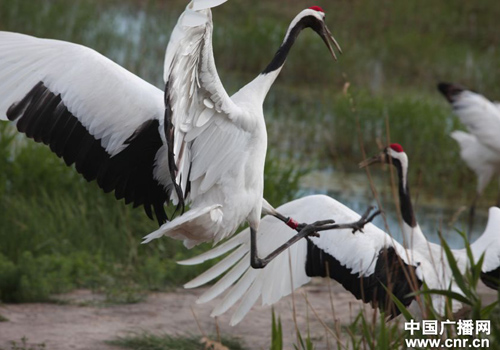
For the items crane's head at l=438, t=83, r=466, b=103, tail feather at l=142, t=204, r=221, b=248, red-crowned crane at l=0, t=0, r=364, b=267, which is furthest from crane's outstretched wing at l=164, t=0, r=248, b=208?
crane's head at l=438, t=83, r=466, b=103

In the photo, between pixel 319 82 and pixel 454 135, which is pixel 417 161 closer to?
pixel 454 135

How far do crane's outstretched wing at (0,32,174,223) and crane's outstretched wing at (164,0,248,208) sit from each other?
0.83 feet

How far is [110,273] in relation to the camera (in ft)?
19.8

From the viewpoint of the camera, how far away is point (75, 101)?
4.20 m

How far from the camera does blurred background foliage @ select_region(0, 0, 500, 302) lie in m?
6.12

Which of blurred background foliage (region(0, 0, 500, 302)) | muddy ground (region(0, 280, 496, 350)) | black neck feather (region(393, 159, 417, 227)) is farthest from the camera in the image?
blurred background foliage (region(0, 0, 500, 302))

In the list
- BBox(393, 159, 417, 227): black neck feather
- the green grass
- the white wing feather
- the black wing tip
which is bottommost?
the green grass

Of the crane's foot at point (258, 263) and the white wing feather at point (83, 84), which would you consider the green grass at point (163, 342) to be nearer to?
the crane's foot at point (258, 263)

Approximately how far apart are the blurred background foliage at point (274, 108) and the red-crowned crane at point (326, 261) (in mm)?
611

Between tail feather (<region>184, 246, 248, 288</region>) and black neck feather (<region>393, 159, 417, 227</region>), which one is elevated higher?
black neck feather (<region>393, 159, 417, 227</region>)

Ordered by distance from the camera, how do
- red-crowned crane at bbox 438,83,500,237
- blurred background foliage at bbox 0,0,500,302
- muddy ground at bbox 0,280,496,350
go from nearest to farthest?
muddy ground at bbox 0,280,496,350
blurred background foliage at bbox 0,0,500,302
red-crowned crane at bbox 438,83,500,237

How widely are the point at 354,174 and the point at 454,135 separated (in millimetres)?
1234

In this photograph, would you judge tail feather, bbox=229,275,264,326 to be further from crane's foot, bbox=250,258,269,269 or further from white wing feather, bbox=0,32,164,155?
white wing feather, bbox=0,32,164,155

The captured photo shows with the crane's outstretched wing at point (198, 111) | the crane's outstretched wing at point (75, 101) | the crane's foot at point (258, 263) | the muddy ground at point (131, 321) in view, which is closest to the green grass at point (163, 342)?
the muddy ground at point (131, 321)
